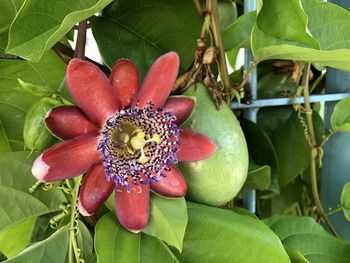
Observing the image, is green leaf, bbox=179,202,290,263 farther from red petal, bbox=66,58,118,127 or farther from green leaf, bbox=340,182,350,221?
green leaf, bbox=340,182,350,221

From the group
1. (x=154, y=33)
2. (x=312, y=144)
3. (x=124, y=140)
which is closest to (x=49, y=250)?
(x=124, y=140)

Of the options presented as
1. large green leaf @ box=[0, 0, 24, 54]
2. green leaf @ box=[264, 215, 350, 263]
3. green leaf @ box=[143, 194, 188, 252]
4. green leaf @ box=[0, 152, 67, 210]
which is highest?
large green leaf @ box=[0, 0, 24, 54]

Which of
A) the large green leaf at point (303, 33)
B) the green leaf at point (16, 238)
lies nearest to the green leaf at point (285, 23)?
the large green leaf at point (303, 33)

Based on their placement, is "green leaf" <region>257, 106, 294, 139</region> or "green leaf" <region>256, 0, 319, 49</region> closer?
→ "green leaf" <region>256, 0, 319, 49</region>

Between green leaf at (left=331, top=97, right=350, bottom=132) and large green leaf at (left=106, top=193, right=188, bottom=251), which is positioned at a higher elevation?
large green leaf at (left=106, top=193, right=188, bottom=251)

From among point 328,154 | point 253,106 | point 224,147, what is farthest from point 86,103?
point 328,154

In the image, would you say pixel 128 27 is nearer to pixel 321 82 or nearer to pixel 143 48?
pixel 143 48

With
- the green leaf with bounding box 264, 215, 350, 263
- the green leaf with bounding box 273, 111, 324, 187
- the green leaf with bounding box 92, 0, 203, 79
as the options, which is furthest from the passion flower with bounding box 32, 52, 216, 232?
the green leaf with bounding box 273, 111, 324, 187

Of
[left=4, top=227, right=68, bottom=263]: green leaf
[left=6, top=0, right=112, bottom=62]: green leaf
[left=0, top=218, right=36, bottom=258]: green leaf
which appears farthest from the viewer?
[left=0, top=218, right=36, bottom=258]: green leaf
